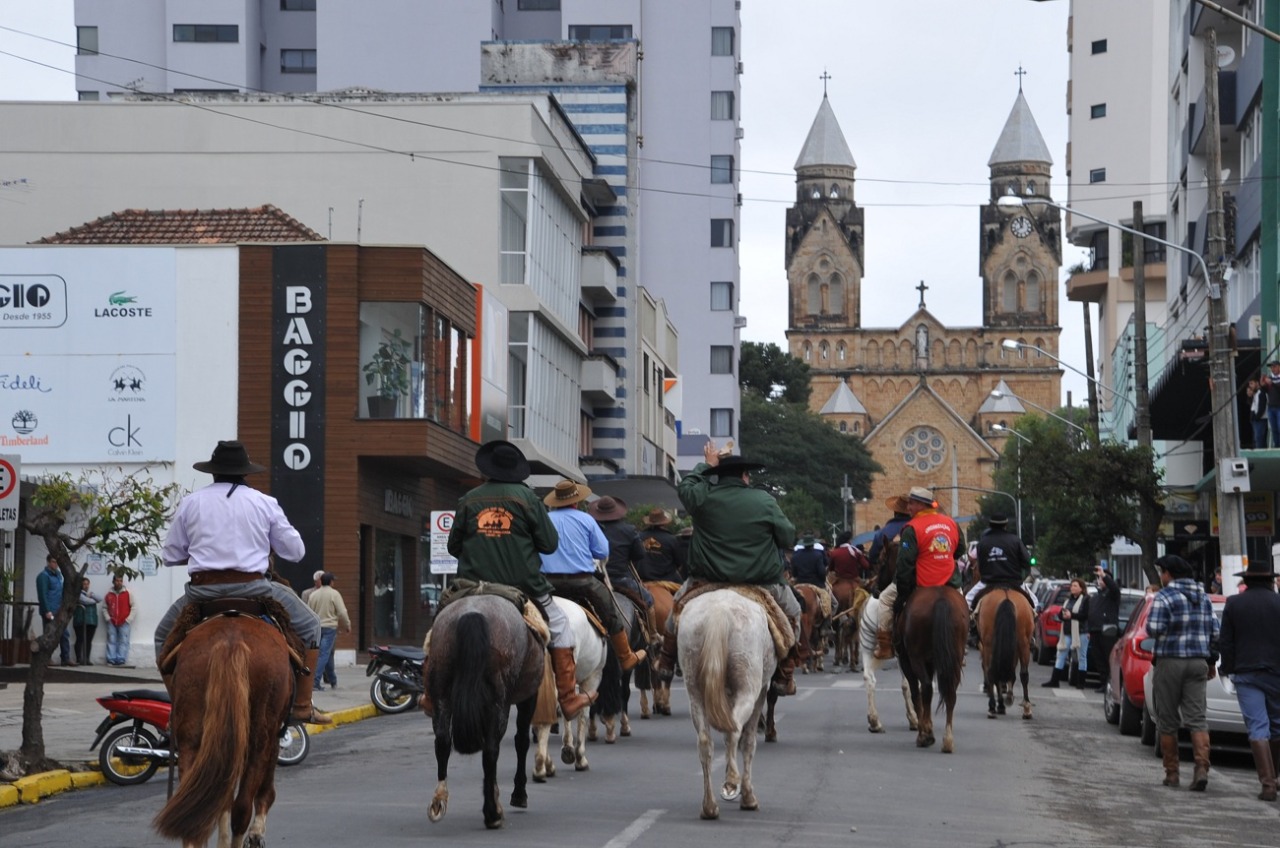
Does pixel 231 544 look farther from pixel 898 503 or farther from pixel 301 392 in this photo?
pixel 301 392

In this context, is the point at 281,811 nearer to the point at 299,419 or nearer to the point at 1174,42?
the point at 299,419

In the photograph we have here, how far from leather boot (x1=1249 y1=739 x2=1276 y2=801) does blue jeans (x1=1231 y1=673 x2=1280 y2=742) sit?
2.6 inches

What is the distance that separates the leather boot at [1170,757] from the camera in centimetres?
1531

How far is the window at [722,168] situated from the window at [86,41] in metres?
26.1

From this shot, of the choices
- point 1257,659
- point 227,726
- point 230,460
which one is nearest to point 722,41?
point 1257,659

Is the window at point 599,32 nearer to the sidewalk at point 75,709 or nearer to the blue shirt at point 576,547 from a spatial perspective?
the sidewalk at point 75,709

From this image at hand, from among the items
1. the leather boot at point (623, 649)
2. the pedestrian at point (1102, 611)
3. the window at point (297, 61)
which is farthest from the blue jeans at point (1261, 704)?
the window at point (297, 61)

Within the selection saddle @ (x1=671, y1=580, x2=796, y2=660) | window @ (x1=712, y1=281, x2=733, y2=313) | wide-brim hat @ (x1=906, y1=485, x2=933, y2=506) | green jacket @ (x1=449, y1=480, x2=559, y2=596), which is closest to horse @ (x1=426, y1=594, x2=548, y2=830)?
A: green jacket @ (x1=449, y1=480, x2=559, y2=596)

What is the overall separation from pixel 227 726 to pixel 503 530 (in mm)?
2983

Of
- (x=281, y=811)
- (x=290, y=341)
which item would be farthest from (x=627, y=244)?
(x=281, y=811)

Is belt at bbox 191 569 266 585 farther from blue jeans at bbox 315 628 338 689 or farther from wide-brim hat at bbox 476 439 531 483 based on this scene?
blue jeans at bbox 315 628 338 689

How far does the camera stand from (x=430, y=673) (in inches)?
439

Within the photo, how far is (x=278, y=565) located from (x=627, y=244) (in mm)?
29374

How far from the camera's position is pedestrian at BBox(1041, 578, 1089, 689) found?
29.3m
